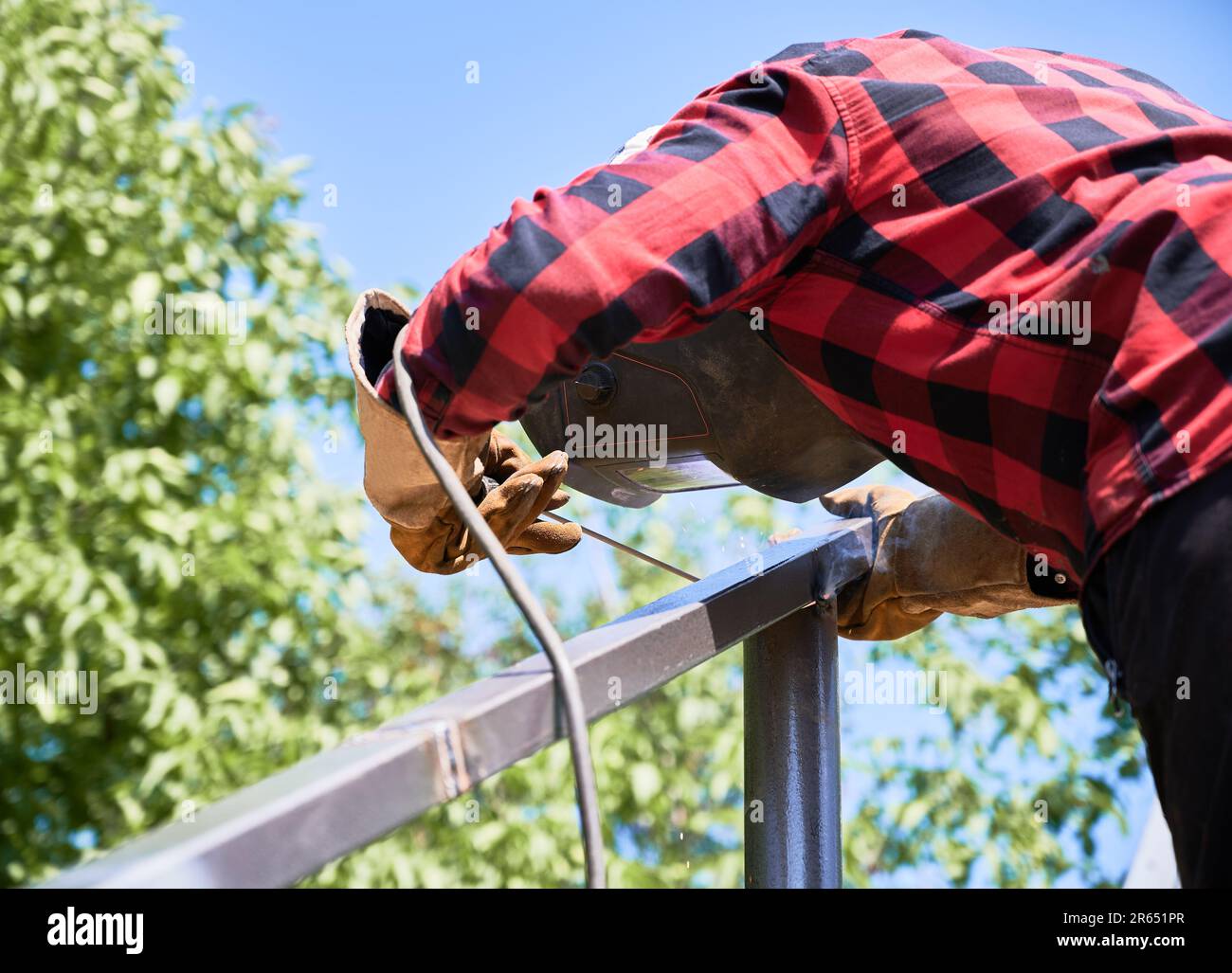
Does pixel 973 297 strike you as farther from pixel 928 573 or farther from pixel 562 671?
pixel 928 573

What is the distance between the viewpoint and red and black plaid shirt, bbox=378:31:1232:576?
27.7 inches

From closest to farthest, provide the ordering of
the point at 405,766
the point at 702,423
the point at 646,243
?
the point at 405,766 → the point at 646,243 → the point at 702,423

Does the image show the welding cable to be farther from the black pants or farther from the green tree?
the green tree

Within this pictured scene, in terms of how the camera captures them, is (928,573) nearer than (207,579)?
Yes

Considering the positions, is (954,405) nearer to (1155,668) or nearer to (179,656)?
(1155,668)

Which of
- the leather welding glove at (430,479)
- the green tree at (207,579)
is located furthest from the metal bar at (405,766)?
the green tree at (207,579)

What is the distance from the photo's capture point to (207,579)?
2570mm

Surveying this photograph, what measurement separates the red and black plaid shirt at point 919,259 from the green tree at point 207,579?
1.71m

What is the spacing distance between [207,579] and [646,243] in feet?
6.66

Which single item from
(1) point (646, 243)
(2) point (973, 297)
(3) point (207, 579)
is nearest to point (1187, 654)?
(2) point (973, 297)

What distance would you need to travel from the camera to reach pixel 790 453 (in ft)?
3.63
